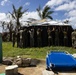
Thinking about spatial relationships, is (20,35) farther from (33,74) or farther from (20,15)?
(20,15)

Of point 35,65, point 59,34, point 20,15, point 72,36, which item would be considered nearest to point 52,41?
point 59,34

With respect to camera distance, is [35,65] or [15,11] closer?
[35,65]

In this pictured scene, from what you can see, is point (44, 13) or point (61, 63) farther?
point (44, 13)

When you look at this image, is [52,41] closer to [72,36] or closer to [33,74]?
[72,36]

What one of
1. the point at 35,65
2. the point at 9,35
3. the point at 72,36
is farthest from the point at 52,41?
the point at 9,35

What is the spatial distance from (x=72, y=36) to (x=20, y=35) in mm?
4832

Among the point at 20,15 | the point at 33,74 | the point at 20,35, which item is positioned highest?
the point at 20,15

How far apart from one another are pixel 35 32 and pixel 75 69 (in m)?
12.8

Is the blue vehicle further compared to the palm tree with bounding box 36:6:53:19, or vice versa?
the palm tree with bounding box 36:6:53:19

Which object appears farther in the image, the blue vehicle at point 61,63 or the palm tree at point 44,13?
the palm tree at point 44,13

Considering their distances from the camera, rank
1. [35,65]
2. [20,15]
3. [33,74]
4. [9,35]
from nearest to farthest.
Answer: [33,74], [35,65], [9,35], [20,15]

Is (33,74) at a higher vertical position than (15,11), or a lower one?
lower

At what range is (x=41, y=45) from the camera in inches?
861

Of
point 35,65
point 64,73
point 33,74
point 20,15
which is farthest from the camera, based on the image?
point 20,15
